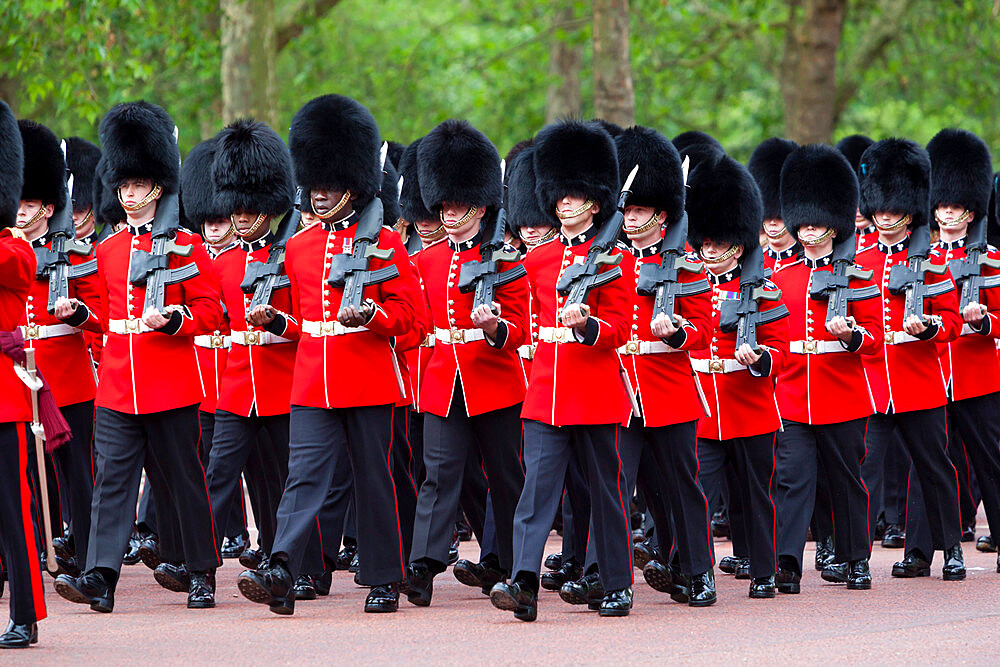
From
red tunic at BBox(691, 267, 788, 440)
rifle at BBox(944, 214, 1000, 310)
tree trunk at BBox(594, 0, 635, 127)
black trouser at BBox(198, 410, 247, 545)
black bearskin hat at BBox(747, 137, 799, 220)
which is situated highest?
tree trunk at BBox(594, 0, 635, 127)

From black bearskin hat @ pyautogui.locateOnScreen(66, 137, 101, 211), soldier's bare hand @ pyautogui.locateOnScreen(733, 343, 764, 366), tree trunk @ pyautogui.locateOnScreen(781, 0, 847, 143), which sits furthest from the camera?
tree trunk @ pyautogui.locateOnScreen(781, 0, 847, 143)

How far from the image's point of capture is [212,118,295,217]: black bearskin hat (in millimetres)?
7191

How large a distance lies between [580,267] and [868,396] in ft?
5.79

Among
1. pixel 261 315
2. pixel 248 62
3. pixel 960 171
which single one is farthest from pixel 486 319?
pixel 248 62

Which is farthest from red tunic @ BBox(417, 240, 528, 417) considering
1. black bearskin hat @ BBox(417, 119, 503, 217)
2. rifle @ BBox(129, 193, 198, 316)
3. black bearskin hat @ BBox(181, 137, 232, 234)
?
black bearskin hat @ BBox(181, 137, 232, 234)

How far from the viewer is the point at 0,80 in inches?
612

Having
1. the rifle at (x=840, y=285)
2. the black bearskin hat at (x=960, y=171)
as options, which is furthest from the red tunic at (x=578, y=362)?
the black bearskin hat at (x=960, y=171)

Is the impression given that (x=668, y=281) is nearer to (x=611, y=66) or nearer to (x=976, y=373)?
(x=976, y=373)

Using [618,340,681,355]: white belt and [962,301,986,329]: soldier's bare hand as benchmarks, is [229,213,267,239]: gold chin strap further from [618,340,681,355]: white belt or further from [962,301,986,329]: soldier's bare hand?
[962,301,986,329]: soldier's bare hand

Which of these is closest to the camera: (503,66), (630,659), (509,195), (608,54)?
(630,659)

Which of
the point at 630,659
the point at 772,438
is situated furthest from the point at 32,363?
the point at 772,438

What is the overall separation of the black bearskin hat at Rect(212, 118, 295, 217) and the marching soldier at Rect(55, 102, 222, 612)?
47 cm

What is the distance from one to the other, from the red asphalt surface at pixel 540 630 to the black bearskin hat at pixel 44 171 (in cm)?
174

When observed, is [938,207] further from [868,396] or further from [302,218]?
[302,218]
